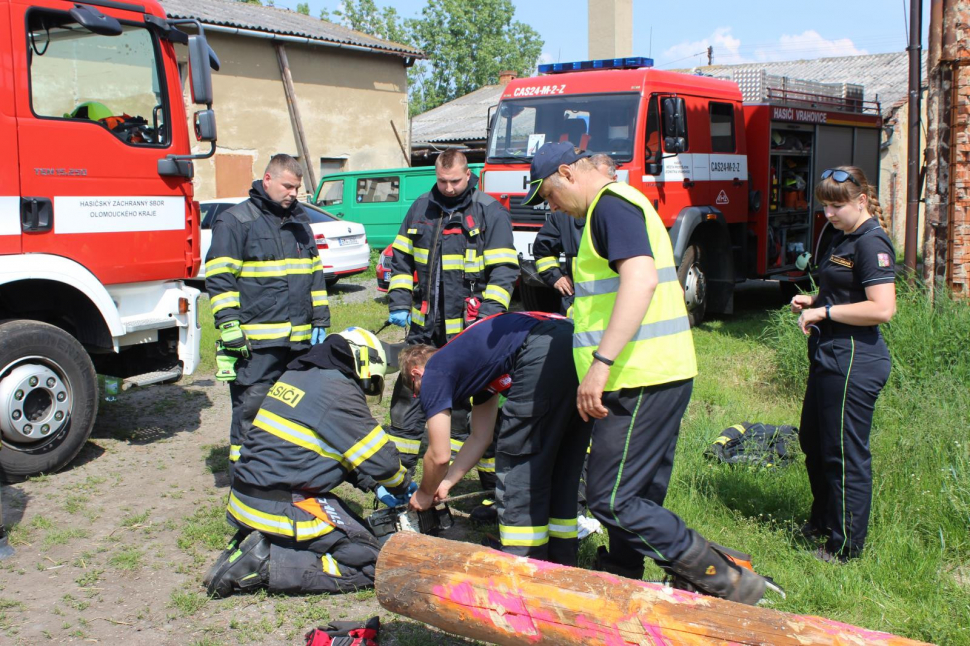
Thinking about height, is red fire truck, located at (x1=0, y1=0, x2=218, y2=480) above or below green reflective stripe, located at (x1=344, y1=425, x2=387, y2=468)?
above

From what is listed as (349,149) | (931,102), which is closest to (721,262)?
(931,102)

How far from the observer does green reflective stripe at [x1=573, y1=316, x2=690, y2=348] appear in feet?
9.95

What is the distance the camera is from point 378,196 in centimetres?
1612

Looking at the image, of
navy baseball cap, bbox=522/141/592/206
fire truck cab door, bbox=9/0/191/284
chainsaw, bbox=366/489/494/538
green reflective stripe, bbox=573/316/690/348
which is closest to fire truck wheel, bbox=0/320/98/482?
fire truck cab door, bbox=9/0/191/284

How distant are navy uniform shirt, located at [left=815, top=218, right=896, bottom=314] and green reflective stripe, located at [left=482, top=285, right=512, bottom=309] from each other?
5.93 ft

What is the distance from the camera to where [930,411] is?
5.12m

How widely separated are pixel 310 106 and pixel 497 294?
52.9ft

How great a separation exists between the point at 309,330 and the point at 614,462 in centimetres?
262

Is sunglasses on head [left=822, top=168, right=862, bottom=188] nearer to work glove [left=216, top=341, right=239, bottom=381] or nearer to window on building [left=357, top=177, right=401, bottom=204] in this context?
work glove [left=216, top=341, right=239, bottom=381]

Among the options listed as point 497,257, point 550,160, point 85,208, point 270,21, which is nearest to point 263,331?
point 497,257

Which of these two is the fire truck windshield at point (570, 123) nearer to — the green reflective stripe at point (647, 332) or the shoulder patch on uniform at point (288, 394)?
the shoulder patch on uniform at point (288, 394)

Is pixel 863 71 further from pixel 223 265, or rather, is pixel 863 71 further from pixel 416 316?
pixel 223 265

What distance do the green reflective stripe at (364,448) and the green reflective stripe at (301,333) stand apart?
1.41 m

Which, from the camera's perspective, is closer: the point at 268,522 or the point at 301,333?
the point at 268,522
